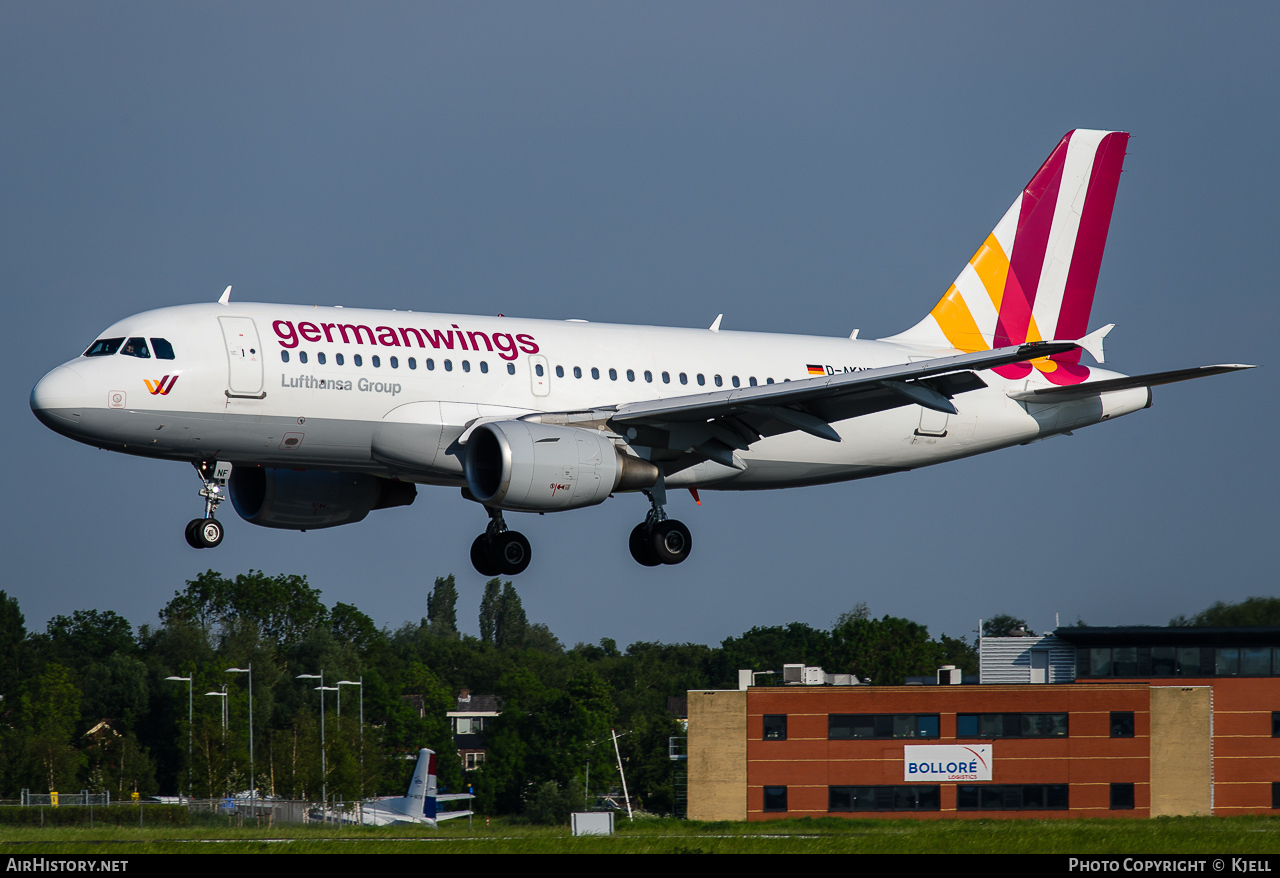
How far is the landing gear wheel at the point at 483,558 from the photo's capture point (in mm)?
36312

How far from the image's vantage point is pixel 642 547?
120ft

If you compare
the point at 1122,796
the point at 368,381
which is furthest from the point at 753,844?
the point at 1122,796

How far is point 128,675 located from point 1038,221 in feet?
292

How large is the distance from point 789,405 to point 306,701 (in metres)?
87.7

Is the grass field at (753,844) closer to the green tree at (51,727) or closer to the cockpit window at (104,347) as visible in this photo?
the cockpit window at (104,347)

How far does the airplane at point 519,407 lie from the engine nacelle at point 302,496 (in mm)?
49

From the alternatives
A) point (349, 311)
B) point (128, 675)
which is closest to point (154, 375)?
point (349, 311)

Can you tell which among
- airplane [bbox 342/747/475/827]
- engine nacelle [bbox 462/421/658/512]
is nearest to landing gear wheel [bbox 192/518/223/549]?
engine nacelle [bbox 462/421/658/512]

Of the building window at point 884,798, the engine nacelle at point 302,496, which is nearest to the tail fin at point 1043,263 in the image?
the engine nacelle at point 302,496

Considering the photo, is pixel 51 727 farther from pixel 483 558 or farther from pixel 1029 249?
pixel 1029 249

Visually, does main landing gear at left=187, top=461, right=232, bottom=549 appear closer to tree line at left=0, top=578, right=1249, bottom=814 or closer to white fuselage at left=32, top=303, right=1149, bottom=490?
white fuselage at left=32, top=303, right=1149, bottom=490

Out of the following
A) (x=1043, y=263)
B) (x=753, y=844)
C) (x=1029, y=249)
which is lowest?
(x=753, y=844)

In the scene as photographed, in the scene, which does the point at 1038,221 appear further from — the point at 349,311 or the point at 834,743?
the point at 834,743

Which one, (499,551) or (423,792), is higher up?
(499,551)
